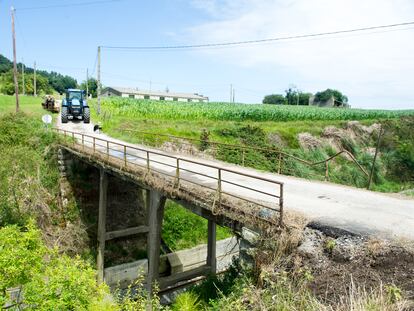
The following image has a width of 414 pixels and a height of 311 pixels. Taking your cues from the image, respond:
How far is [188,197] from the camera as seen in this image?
28.1 ft

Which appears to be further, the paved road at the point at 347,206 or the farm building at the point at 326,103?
the farm building at the point at 326,103

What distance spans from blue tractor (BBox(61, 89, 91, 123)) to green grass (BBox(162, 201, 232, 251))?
10.6m

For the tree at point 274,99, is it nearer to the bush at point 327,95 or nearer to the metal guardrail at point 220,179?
the bush at point 327,95

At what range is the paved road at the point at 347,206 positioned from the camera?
6.47 m

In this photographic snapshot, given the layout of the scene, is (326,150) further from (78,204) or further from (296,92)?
(296,92)

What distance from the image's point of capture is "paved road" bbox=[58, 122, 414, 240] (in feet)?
21.2

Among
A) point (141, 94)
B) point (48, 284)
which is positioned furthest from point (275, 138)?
point (141, 94)

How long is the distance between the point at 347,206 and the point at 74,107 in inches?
944

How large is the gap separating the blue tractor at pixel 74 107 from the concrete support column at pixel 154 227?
17.9 meters

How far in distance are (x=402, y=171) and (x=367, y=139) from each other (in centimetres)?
1087

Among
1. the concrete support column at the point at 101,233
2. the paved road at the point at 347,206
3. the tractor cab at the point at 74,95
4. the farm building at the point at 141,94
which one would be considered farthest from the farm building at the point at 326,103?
the paved road at the point at 347,206

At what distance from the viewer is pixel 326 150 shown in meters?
35.3

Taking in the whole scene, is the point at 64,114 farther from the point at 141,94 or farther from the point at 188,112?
the point at 141,94

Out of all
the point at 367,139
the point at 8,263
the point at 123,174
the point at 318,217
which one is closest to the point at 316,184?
the point at 318,217
